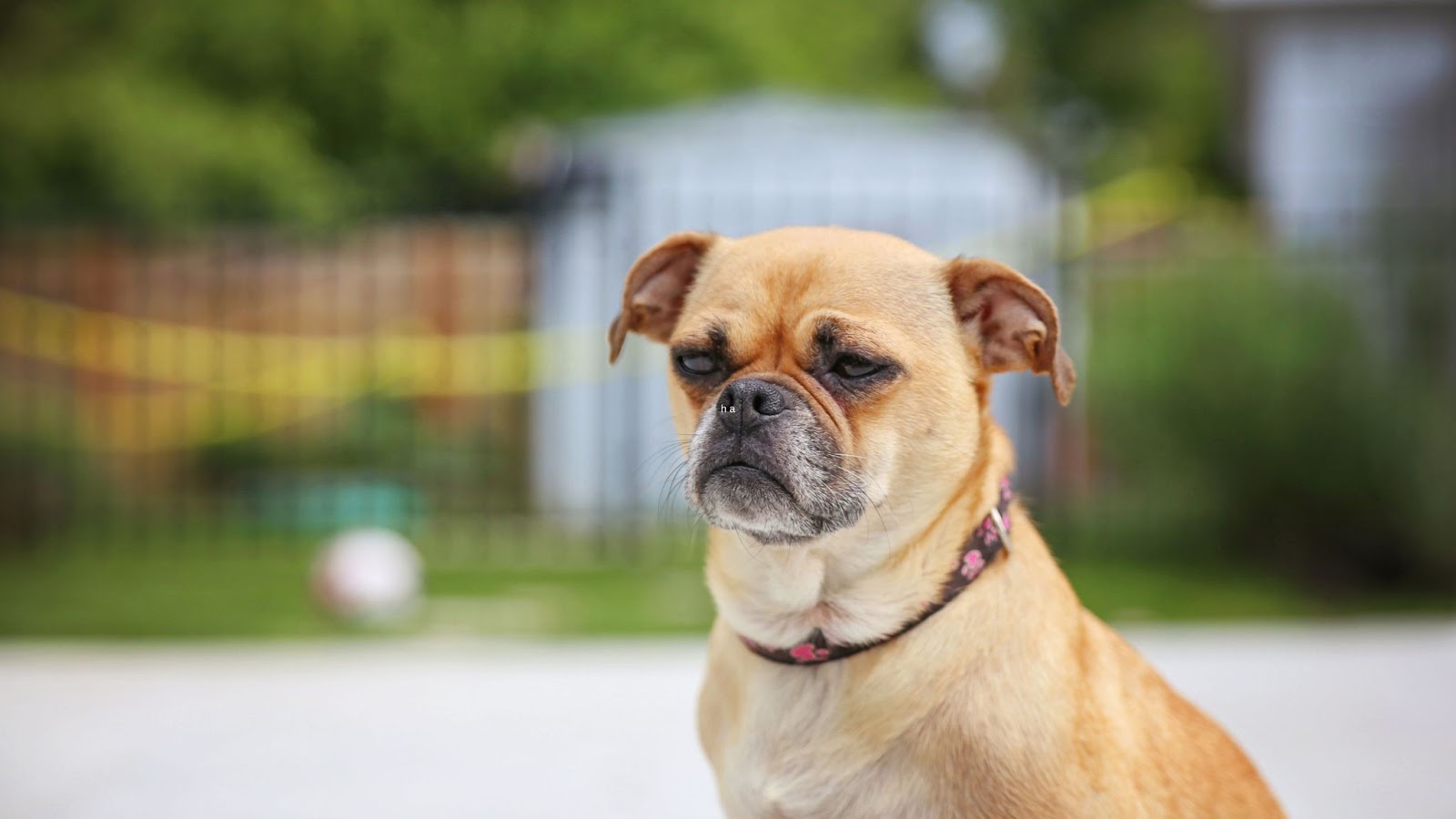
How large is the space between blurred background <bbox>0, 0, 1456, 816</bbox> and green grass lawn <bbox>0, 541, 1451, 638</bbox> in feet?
0.15

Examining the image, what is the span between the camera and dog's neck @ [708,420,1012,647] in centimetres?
217

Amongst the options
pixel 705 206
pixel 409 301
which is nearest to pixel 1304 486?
pixel 705 206

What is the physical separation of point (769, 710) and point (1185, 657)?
370 cm

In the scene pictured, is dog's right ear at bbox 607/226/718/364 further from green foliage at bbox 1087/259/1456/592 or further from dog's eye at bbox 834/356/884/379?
green foliage at bbox 1087/259/1456/592

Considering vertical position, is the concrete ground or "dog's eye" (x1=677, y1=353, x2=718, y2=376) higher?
"dog's eye" (x1=677, y1=353, x2=718, y2=376)

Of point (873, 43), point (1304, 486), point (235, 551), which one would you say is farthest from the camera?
point (873, 43)

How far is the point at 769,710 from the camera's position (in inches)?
84.0

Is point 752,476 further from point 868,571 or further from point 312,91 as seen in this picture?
point 312,91

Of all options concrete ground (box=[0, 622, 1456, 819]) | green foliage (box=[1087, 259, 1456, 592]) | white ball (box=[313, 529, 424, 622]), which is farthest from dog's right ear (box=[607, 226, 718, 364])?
green foliage (box=[1087, 259, 1456, 592])

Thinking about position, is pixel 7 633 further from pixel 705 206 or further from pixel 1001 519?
pixel 705 206

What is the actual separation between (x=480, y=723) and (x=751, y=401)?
278cm

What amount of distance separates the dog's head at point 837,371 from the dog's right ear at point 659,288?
210 millimetres

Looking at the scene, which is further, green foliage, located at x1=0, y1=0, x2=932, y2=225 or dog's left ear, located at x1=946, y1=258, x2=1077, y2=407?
green foliage, located at x1=0, y1=0, x2=932, y2=225

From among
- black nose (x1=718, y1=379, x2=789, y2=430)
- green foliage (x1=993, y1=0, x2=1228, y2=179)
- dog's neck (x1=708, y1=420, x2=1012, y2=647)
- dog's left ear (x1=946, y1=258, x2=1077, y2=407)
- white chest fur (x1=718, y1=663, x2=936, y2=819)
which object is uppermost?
green foliage (x1=993, y1=0, x2=1228, y2=179)
